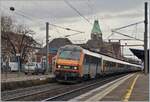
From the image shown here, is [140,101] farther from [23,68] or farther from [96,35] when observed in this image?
[96,35]

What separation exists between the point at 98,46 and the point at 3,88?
192ft

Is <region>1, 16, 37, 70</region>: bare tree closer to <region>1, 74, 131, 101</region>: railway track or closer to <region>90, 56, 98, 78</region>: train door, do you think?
<region>90, 56, 98, 78</region>: train door

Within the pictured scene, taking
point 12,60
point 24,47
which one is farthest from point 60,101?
point 12,60

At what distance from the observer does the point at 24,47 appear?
71250 millimetres

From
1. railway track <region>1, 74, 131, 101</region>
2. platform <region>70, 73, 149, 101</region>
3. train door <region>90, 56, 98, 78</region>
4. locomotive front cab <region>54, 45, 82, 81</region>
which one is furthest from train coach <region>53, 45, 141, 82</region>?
platform <region>70, 73, 149, 101</region>

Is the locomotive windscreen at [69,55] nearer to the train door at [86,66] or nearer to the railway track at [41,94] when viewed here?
the train door at [86,66]

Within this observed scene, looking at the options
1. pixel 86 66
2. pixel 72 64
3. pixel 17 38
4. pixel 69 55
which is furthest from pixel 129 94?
pixel 17 38

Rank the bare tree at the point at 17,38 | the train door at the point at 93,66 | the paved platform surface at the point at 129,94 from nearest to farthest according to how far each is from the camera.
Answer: the paved platform surface at the point at 129,94 < the train door at the point at 93,66 < the bare tree at the point at 17,38

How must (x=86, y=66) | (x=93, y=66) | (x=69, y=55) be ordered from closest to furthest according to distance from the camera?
(x=69, y=55)
(x=86, y=66)
(x=93, y=66)

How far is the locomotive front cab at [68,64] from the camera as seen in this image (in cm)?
3594

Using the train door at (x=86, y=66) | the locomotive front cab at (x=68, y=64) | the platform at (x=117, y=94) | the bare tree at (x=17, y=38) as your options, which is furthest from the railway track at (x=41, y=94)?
the bare tree at (x=17, y=38)

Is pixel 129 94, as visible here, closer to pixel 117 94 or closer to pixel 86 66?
pixel 117 94

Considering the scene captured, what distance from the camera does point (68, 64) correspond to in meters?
36.5

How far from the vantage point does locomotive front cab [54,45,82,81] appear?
35.9 meters
